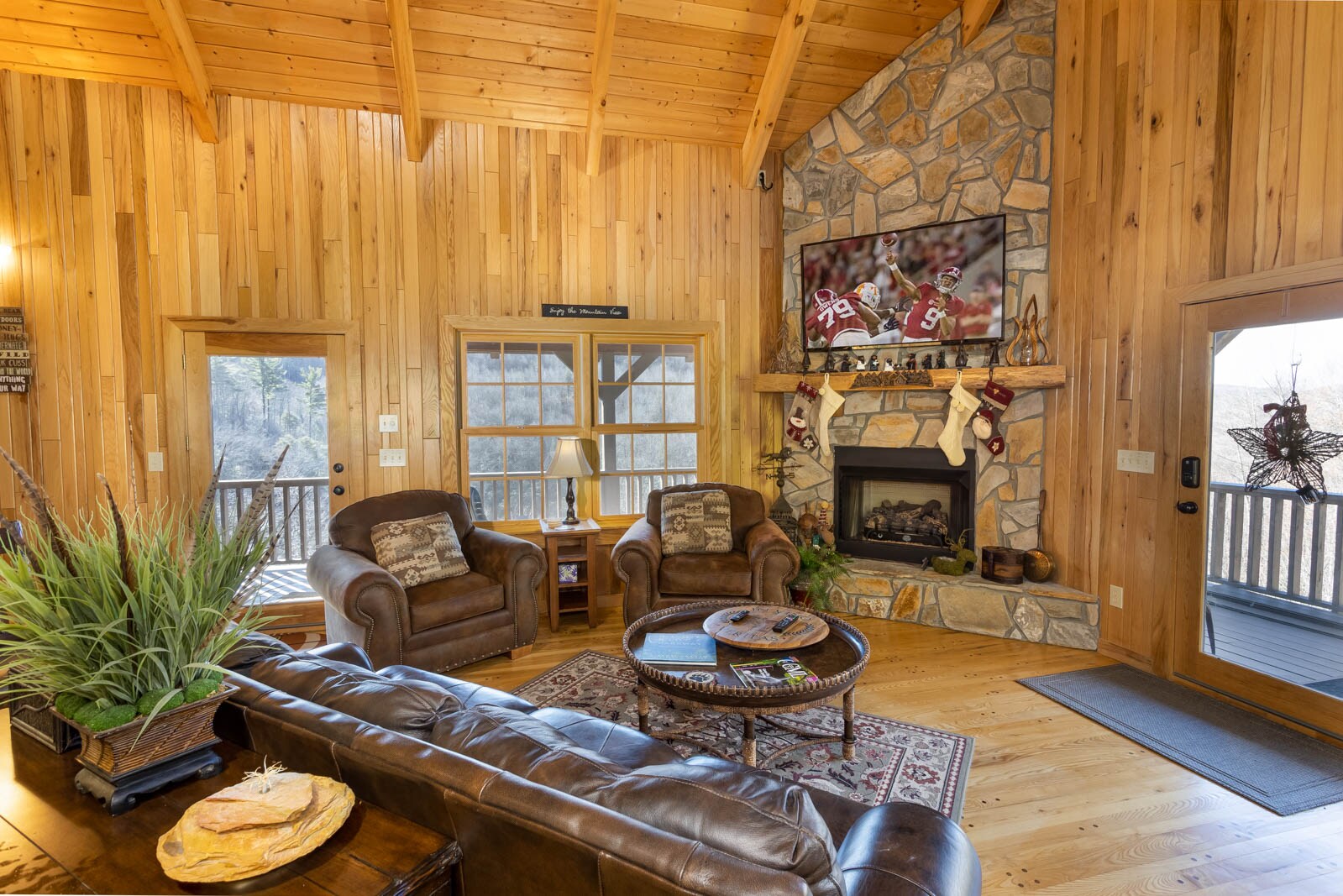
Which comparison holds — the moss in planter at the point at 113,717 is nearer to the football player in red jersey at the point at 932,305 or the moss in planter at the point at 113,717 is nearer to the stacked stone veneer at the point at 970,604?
the stacked stone veneer at the point at 970,604

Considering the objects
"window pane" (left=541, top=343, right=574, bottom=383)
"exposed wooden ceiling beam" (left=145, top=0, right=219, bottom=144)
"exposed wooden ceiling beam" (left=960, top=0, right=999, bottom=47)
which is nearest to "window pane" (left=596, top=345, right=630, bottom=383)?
"window pane" (left=541, top=343, right=574, bottom=383)

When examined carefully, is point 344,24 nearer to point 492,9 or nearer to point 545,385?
point 492,9

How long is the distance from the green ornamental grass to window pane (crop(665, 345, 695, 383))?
399 cm

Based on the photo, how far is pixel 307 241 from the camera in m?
4.39

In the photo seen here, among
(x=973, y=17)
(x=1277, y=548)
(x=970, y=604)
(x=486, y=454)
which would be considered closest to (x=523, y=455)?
(x=486, y=454)

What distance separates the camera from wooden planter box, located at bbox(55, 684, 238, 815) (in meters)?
1.19

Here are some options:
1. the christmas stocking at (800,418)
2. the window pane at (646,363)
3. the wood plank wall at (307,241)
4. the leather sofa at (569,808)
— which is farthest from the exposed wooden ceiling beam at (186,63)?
the christmas stocking at (800,418)

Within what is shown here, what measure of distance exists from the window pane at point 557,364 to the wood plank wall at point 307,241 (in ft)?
1.05

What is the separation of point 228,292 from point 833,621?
4175 millimetres

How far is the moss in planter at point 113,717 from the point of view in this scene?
3.84 feet

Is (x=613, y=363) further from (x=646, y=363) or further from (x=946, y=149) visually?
(x=946, y=149)

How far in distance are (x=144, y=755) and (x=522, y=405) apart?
3.73 meters

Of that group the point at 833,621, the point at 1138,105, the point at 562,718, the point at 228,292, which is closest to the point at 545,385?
the point at 228,292

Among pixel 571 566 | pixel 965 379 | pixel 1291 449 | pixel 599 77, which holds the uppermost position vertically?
pixel 599 77
